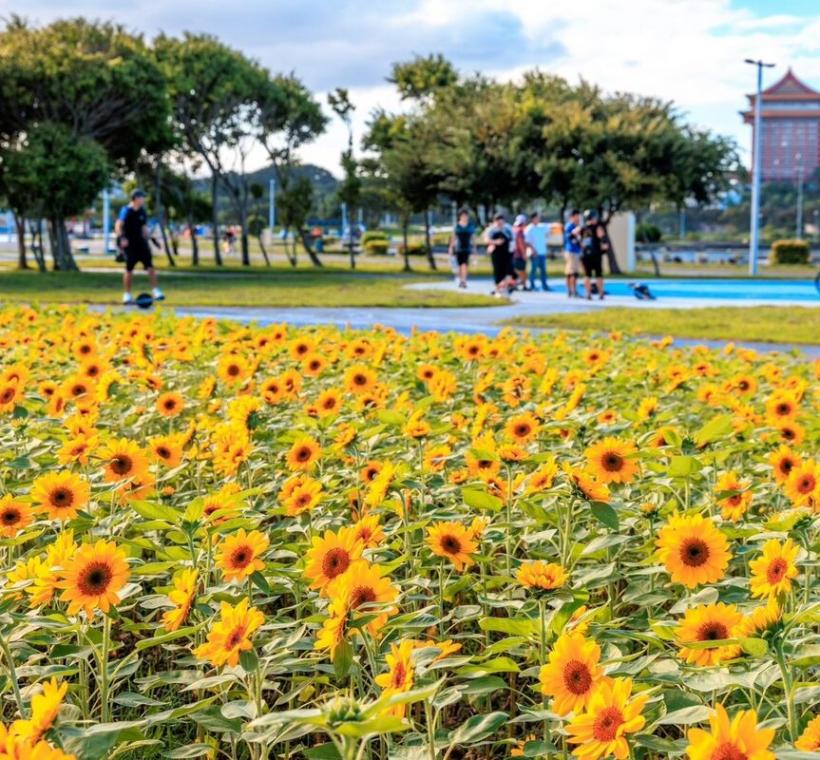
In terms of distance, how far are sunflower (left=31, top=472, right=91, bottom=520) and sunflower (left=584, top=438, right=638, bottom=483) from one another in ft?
3.46

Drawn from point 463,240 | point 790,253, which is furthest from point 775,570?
point 790,253

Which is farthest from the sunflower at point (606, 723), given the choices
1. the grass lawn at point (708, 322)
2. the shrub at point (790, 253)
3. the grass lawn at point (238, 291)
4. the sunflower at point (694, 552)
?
the shrub at point (790, 253)

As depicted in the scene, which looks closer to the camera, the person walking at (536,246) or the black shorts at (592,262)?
the black shorts at (592,262)

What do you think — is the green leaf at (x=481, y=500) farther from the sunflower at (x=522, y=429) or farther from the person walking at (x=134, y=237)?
the person walking at (x=134, y=237)

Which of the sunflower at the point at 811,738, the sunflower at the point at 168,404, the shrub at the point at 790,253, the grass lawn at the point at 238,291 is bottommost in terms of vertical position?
the shrub at the point at 790,253

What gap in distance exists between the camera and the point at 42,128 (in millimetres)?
28141

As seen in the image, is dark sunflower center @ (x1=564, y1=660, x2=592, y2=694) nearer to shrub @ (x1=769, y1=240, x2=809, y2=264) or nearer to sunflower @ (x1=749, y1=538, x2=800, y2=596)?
sunflower @ (x1=749, y1=538, x2=800, y2=596)

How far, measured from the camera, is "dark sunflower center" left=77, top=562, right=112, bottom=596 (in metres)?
1.77

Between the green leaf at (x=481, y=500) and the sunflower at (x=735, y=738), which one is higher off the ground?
the sunflower at (x=735, y=738)

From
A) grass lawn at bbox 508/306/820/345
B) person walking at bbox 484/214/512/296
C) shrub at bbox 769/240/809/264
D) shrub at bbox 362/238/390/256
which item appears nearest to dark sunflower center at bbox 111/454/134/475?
grass lawn at bbox 508/306/820/345

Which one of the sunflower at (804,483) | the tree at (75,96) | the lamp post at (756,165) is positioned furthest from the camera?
the lamp post at (756,165)

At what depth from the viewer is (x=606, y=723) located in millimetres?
1333

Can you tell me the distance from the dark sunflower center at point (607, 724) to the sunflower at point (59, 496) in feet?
4.29

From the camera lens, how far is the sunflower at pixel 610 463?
7.97ft
